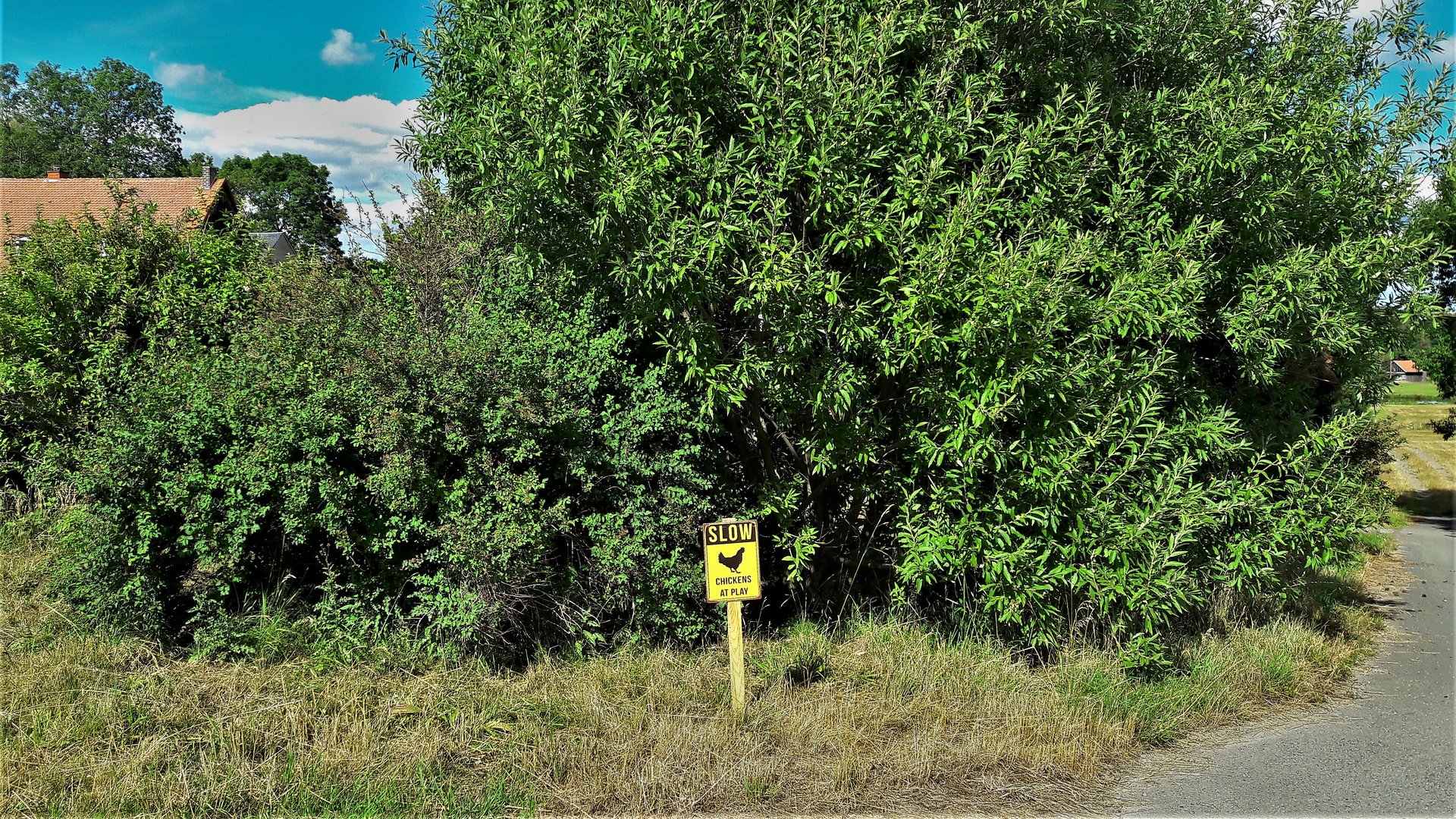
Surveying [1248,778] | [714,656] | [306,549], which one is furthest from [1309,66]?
[306,549]

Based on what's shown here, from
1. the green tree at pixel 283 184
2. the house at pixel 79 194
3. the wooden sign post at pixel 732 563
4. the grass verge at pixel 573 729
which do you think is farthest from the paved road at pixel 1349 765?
the green tree at pixel 283 184

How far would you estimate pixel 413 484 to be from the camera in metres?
5.52

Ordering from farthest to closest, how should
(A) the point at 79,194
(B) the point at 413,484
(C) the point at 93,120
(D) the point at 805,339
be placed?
(C) the point at 93,120 → (A) the point at 79,194 → (B) the point at 413,484 → (D) the point at 805,339

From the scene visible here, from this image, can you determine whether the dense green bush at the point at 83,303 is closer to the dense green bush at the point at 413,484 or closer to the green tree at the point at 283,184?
the dense green bush at the point at 413,484

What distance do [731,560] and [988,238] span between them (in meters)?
2.54

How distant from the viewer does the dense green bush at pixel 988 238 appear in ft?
17.1

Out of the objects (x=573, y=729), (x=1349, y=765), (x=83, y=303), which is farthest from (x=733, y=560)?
(x=83, y=303)

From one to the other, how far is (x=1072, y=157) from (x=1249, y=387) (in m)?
2.74

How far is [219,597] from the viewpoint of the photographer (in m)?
5.56

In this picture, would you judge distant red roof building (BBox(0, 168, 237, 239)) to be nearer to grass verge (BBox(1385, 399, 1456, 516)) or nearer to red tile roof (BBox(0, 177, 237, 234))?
red tile roof (BBox(0, 177, 237, 234))

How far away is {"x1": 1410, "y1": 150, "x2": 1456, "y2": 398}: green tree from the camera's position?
670 centimetres

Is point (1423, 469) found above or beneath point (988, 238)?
beneath

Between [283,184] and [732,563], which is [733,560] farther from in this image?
[283,184]

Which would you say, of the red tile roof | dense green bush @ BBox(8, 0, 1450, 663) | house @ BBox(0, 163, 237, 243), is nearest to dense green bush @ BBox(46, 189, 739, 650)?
dense green bush @ BBox(8, 0, 1450, 663)
